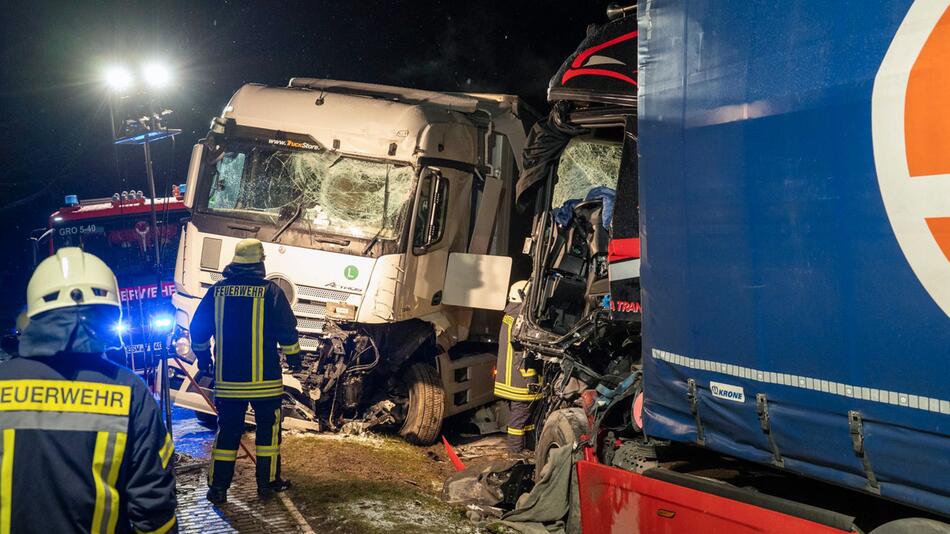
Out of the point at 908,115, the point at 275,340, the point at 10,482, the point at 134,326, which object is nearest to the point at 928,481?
the point at 908,115

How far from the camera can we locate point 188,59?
88.3 feet

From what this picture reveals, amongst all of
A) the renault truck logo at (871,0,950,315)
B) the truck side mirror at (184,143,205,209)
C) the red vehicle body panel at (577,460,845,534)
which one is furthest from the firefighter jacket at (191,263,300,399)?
the renault truck logo at (871,0,950,315)

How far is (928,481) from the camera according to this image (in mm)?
3039

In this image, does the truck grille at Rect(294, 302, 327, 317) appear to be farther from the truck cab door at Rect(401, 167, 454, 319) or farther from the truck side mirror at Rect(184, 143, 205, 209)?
the truck side mirror at Rect(184, 143, 205, 209)

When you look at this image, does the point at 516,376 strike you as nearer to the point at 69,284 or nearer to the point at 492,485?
the point at 492,485

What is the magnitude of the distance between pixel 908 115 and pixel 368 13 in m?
22.9

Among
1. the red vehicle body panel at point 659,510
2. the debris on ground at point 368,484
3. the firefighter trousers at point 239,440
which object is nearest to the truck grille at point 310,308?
the debris on ground at point 368,484

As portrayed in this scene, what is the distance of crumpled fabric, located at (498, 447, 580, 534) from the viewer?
6.02 m

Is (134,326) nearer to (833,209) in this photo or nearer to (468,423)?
(468,423)

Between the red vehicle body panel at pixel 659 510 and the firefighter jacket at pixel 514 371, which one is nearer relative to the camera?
the red vehicle body panel at pixel 659 510

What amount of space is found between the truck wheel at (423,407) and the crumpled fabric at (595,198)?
3.06m

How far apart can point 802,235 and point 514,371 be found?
441 centimetres

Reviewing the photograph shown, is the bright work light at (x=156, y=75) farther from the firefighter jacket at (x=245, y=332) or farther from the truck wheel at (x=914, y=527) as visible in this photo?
the truck wheel at (x=914, y=527)

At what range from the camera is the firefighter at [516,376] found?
24.7 ft
